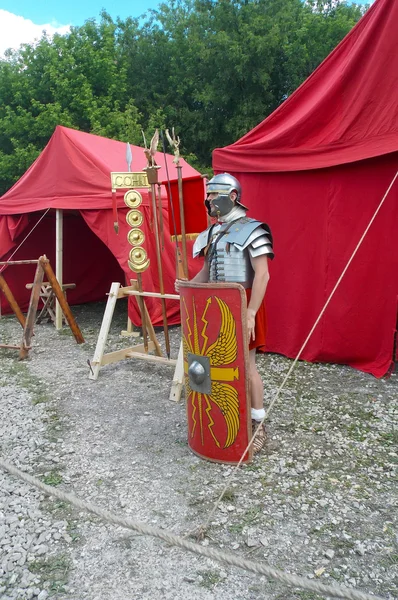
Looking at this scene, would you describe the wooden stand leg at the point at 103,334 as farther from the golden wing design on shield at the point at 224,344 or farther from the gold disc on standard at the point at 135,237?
the golden wing design on shield at the point at 224,344

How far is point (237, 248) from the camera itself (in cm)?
280

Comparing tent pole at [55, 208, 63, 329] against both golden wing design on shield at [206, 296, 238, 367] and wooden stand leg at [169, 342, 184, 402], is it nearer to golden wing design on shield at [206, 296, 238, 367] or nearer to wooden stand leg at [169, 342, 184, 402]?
wooden stand leg at [169, 342, 184, 402]

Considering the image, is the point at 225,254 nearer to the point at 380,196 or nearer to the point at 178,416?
the point at 178,416

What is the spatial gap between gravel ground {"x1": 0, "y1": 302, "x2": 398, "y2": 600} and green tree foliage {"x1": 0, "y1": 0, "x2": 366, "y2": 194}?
14.2m

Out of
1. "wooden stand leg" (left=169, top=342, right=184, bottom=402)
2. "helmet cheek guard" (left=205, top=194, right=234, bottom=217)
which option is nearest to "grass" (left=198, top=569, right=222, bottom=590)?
"helmet cheek guard" (left=205, top=194, right=234, bottom=217)

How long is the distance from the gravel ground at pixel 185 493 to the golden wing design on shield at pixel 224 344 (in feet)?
2.07

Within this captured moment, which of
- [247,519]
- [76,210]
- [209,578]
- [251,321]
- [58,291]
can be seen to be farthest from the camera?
[76,210]

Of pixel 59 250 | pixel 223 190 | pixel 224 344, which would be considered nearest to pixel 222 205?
pixel 223 190

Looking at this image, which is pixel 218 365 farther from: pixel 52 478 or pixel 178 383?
pixel 178 383

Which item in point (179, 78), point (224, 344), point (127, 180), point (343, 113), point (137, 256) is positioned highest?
point (179, 78)

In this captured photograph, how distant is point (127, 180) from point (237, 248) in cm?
190

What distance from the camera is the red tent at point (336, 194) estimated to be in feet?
13.2

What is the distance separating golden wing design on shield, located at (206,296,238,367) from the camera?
262 centimetres

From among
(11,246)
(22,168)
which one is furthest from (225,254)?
(22,168)
